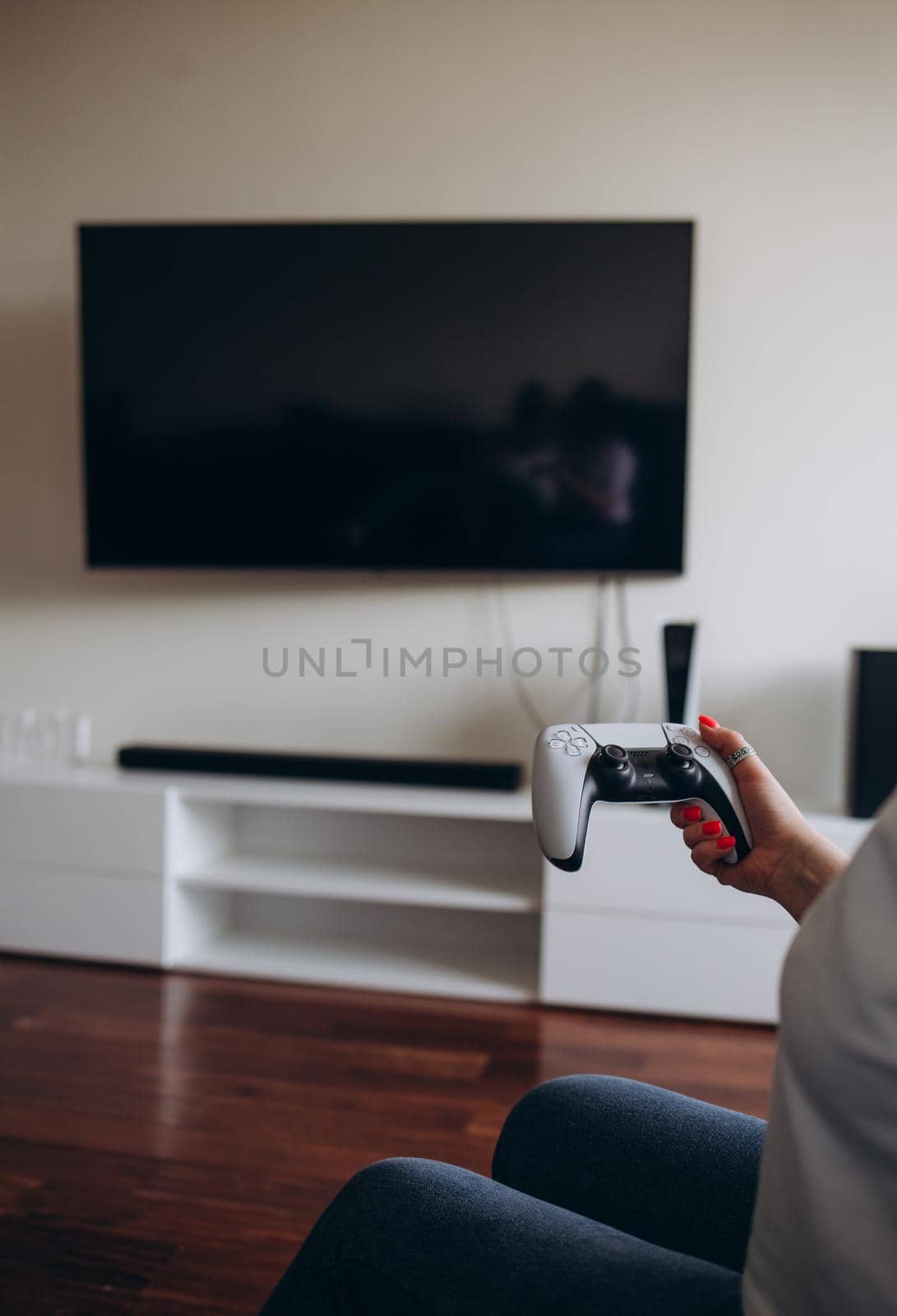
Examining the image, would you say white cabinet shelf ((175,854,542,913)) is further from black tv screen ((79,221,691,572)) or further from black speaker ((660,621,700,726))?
black tv screen ((79,221,691,572))

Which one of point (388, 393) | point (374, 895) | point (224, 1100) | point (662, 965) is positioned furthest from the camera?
point (388, 393)

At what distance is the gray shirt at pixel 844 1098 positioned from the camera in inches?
17.1

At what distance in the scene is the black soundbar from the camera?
8.65ft

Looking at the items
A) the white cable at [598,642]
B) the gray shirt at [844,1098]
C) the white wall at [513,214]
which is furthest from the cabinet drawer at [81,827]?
the gray shirt at [844,1098]

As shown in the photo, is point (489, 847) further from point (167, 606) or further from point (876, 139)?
point (876, 139)

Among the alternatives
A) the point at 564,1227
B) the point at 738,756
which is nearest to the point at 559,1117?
the point at 564,1227

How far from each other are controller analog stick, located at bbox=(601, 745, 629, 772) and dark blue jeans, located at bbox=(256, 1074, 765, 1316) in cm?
24

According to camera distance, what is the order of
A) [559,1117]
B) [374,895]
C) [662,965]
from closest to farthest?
1. [559,1117]
2. [662,965]
3. [374,895]

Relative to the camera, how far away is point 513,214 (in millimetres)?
2742

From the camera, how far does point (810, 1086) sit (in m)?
0.45

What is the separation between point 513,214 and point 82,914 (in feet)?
6.56

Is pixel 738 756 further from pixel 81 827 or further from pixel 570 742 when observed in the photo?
pixel 81 827

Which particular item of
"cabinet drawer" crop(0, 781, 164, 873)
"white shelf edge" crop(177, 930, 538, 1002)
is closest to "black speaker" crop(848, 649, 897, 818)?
"white shelf edge" crop(177, 930, 538, 1002)

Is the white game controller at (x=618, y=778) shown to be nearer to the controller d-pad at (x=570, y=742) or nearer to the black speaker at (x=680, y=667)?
the controller d-pad at (x=570, y=742)
